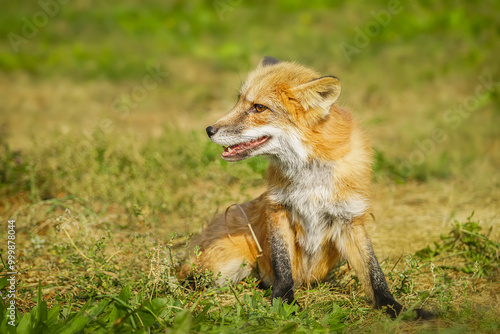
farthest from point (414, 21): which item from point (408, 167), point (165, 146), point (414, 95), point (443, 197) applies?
point (165, 146)

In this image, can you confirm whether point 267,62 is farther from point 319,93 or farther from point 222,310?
point 222,310

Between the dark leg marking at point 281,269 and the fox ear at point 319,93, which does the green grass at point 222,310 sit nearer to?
the dark leg marking at point 281,269

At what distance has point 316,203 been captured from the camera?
11.2 feet

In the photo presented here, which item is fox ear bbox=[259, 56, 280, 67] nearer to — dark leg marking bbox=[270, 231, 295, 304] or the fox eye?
the fox eye

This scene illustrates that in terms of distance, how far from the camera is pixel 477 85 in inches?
400

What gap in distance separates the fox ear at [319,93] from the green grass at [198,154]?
1.01m

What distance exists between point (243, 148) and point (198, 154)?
2.69 metres

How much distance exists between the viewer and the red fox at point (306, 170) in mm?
3385

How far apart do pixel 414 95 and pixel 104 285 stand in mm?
9294

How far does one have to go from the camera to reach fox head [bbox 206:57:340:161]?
3377 millimetres

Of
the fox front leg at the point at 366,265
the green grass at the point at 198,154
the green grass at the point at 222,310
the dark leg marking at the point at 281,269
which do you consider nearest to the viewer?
the green grass at the point at 222,310

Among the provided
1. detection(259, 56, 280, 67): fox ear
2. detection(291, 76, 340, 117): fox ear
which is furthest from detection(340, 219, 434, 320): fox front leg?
detection(259, 56, 280, 67): fox ear
